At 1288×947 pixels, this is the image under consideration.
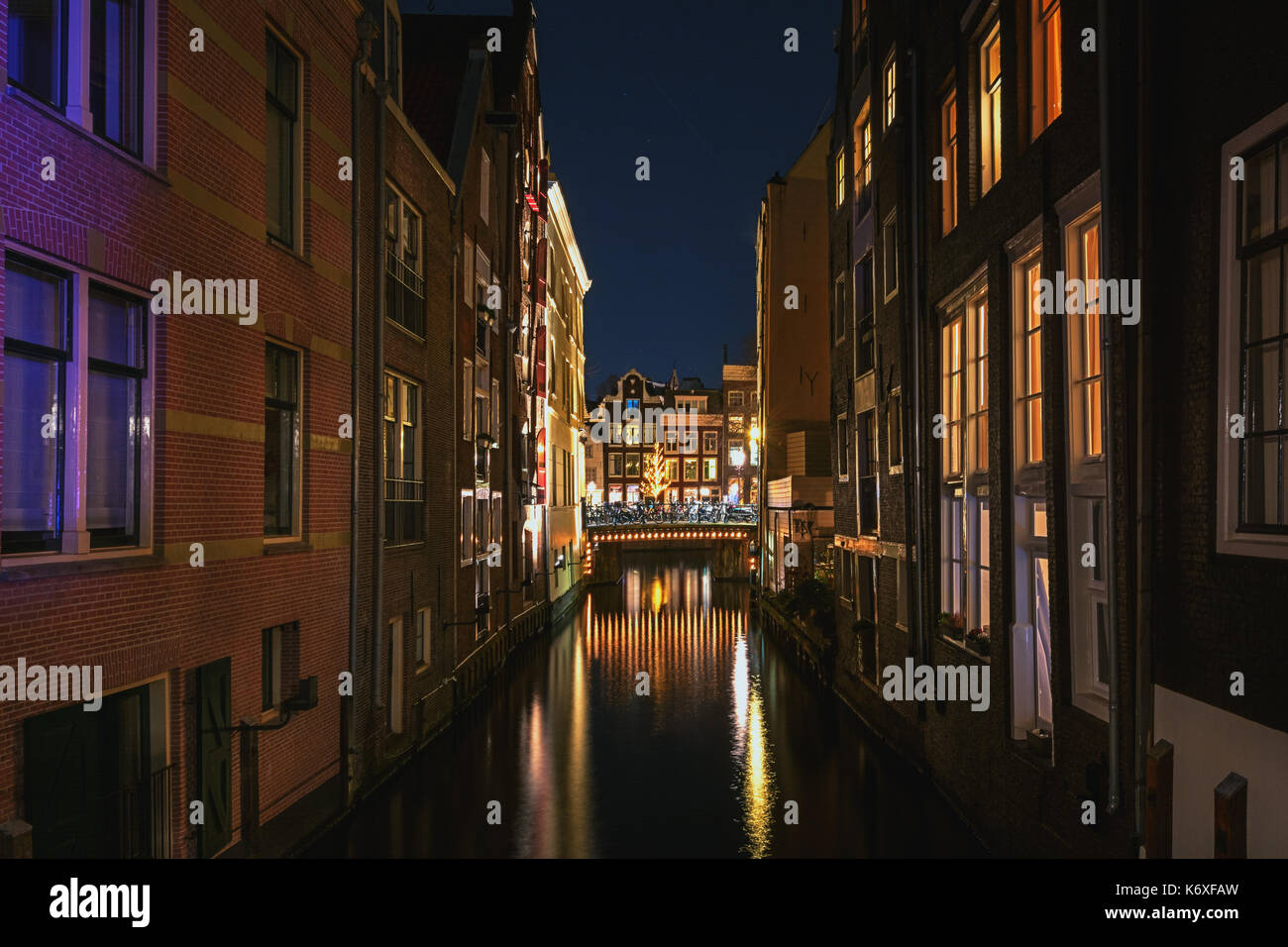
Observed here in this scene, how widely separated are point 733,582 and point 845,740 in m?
41.4

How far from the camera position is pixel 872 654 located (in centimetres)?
2014

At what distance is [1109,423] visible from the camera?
811cm

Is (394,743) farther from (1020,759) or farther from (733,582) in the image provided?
(733,582)

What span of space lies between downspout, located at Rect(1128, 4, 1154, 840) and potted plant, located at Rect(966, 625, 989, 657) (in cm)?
448

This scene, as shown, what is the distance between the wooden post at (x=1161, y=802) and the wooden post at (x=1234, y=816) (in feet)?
3.13

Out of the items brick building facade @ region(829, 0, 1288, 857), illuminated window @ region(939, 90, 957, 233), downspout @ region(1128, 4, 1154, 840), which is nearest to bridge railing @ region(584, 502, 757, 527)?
brick building facade @ region(829, 0, 1288, 857)

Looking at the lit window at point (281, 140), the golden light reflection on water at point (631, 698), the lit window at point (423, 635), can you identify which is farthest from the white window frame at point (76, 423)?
the lit window at point (423, 635)

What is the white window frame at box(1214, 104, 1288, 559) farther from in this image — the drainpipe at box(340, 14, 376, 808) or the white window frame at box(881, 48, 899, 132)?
the white window frame at box(881, 48, 899, 132)

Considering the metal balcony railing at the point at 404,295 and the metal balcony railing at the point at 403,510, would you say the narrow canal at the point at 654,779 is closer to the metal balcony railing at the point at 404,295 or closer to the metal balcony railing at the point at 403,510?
the metal balcony railing at the point at 403,510

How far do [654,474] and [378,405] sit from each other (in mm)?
81584

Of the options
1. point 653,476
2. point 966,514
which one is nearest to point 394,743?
→ point 966,514

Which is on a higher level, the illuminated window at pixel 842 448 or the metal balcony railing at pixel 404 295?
the metal balcony railing at pixel 404 295

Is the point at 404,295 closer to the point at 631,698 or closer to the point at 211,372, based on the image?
the point at 211,372

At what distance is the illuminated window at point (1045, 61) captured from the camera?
33.3 feet
